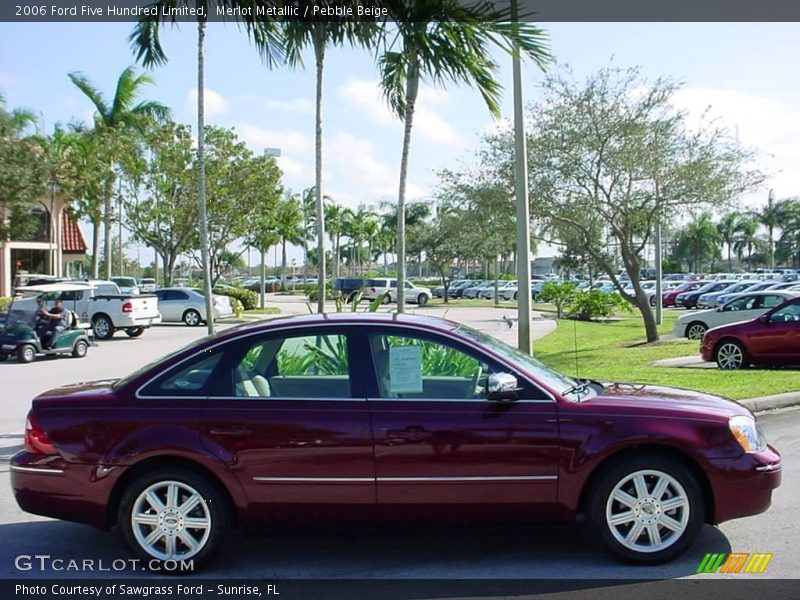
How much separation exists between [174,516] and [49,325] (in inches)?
661

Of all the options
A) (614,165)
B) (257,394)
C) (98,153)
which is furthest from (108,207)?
(257,394)

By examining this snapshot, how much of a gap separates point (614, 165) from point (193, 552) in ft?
57.9

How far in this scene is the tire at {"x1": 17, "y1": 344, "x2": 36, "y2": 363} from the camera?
19.7 m

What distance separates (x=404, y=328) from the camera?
5660 mm

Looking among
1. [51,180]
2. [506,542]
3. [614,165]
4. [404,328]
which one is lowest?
[506,542]

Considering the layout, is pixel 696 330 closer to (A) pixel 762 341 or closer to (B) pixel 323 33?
(A) pixel 762 341

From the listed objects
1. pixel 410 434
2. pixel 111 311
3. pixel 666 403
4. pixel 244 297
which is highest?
pixel 244 297

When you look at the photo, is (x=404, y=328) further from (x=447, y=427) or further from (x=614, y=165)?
(x=614, y=165)

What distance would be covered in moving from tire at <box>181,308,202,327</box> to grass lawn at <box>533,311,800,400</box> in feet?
45.3

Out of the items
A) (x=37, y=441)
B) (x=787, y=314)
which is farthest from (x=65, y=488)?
(x=787, y=314)

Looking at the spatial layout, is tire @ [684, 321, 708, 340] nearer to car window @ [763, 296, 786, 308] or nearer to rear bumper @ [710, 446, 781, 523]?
car window @ [763, 296, 786, 308]

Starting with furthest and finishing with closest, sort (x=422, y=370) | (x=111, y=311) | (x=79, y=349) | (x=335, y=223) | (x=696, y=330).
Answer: (x=335, y=223)
(x=111, y=311)
(x=696, y=330)
(x=79, y=349)
(x=422, y=370)

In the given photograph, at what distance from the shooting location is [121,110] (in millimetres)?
36219

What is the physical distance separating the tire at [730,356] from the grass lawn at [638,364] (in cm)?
74
